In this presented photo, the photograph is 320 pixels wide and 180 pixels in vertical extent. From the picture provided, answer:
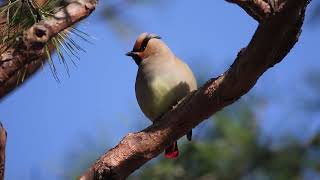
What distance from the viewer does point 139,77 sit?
297 centimetres

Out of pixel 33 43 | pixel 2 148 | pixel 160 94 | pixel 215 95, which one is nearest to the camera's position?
pixel 33 43

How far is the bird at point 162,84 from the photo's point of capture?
2.74 m

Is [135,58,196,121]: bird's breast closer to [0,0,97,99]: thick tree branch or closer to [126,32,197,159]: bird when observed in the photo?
[126,32,197,159]: bird

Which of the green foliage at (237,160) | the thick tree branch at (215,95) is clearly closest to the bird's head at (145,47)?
the green foliage at (237,160)

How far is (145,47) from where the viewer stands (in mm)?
3262

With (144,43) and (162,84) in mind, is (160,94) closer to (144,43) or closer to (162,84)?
(162,84)

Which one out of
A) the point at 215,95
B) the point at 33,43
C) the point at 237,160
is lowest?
the point at 237,160

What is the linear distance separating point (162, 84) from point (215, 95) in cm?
81

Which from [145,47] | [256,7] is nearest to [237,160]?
[145,47]

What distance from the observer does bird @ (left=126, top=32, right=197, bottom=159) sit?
2742mm

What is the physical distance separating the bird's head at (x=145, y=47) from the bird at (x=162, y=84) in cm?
8

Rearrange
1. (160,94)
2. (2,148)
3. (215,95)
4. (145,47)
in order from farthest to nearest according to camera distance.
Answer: (145,47)
(160,94)
(215,95)
(2,148)

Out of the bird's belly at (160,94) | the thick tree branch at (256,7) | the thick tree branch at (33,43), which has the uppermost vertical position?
the thick tree branch at (256,7)

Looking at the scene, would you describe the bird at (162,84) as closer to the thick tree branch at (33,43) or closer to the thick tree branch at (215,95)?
the thick tree branch at (215,95)
